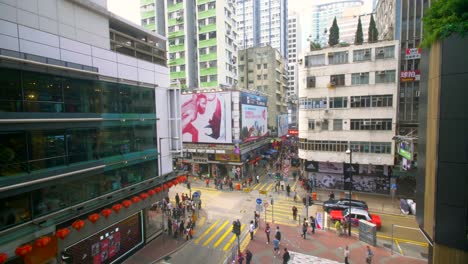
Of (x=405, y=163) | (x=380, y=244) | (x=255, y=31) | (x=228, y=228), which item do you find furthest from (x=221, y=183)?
(x=255, y=31)

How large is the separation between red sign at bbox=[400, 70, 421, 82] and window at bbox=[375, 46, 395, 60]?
7.63ft

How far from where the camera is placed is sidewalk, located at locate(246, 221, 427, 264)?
53.6 feet

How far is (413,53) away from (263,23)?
100064 millimetres

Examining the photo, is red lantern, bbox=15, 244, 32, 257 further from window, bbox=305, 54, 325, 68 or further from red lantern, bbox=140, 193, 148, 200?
window, bbox=305, 54, 325, 68

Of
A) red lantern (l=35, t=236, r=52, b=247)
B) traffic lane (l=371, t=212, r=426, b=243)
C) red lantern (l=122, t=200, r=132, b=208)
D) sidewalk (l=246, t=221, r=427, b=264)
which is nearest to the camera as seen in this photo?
red lantern (l=35, t=236, r=52, b=247)

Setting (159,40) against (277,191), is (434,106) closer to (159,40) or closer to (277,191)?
(159,40)

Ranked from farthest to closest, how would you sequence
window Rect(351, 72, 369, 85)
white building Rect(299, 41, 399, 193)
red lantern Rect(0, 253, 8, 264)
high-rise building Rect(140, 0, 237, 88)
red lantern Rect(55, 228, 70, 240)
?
high-rise building Rect(140, 0, 237, 88) → window Rect(351, 72, 369, 85) → white building Rect(299, 41, 399, 193) → red lantern Rect(55, 228, 70, 240) → red lantern Rect(0, 253, 8, 264)

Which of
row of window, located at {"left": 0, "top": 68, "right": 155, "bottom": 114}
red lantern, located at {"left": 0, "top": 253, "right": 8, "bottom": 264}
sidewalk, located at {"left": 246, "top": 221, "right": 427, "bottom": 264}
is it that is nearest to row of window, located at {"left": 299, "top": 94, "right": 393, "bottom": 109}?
sidewalk, located at {"left": 246, "top": 221, "right": 427, "bottom": 264}

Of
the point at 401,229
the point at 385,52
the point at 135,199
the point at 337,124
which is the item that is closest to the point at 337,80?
the point at 337,124

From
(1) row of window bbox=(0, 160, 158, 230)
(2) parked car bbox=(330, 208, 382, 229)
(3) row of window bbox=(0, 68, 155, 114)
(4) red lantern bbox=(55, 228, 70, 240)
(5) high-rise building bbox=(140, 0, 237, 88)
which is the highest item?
(5) high-rise building bbox=(140, 0, 237, 88)

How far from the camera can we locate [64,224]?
40.4 ft

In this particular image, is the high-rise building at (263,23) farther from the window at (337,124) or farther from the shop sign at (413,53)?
the window at (337,124)

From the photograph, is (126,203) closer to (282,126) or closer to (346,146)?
(346,146)

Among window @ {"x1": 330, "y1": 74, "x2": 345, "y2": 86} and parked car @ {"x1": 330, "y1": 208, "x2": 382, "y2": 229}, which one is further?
window @ {"x1": 330, "y1": 74, "x2": 345, "y2": 86}
